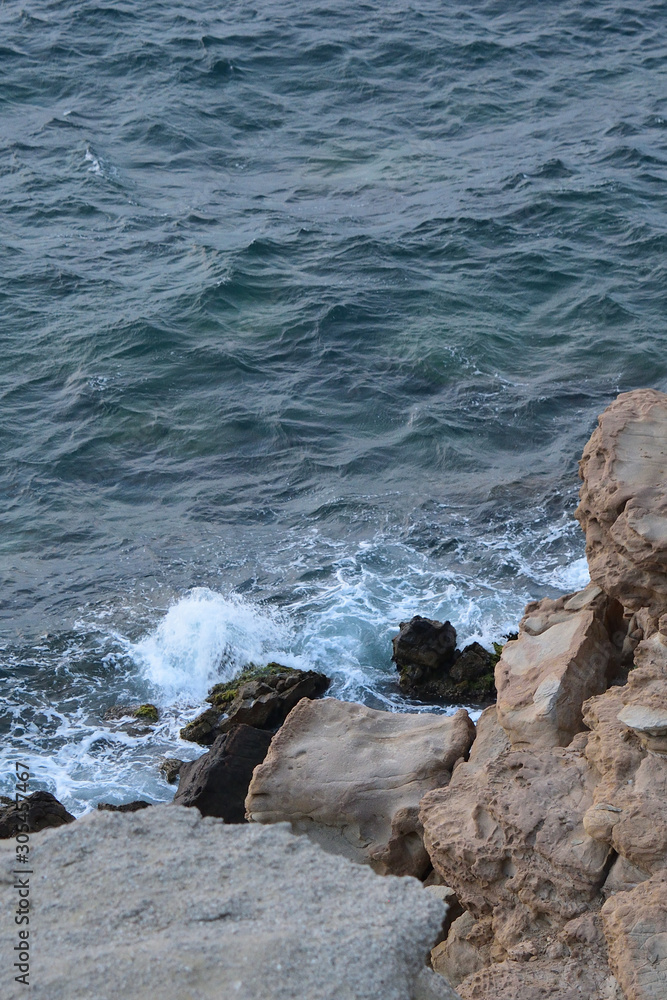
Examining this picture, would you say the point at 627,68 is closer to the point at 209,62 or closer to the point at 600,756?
the point at 209,62

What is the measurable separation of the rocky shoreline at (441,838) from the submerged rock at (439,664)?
274 millimetres

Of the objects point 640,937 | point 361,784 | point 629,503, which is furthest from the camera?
point 361,784

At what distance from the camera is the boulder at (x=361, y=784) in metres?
11.7

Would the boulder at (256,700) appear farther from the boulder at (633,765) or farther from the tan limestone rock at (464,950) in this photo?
the boulder at (633,765)

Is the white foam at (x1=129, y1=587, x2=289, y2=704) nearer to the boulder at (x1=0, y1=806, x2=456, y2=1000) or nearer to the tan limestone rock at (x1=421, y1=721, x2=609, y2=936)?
the tan limestone rock at (x1=421, y1=721, x2=609, y2=936)

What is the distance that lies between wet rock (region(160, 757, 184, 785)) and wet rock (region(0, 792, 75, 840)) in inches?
73.6

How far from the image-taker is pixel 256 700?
1627 cm

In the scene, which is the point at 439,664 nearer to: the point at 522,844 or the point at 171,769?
the point at 171,769

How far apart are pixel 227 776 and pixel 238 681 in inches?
172

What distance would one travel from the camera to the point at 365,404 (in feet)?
80.8

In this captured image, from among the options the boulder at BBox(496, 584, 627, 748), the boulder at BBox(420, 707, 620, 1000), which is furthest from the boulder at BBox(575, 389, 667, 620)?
the boulder at BBox(420, 707, 620, 1000)

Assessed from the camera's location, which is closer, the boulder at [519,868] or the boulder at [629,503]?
the boulder at [519,868]

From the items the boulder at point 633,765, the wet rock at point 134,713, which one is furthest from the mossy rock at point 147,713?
the boulder at point 633,765

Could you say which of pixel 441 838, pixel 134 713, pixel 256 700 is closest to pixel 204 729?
pixel 256 700
